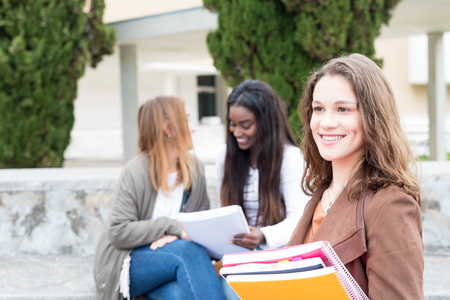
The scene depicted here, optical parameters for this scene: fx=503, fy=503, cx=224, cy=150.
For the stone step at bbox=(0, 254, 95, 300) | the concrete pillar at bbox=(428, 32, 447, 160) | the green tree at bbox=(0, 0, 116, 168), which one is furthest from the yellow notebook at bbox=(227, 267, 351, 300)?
the concrete pillar at bbox=(428, 32, 447, 160)

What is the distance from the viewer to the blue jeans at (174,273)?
241 cm

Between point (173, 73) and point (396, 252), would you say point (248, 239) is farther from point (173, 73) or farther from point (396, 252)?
point (173, 73)

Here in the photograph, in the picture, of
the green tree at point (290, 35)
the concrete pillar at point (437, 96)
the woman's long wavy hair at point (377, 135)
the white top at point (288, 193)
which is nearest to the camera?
the woman's long wavy hair at point (377, 135)

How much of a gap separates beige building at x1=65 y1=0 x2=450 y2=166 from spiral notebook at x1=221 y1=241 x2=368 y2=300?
50 cm

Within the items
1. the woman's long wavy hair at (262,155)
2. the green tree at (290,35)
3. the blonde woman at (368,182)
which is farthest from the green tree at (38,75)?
the blonde woman at (368,182)

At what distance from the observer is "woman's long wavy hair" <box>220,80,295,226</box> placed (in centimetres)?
274

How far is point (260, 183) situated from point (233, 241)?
417 millimetres

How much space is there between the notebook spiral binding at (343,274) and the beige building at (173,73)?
482mm

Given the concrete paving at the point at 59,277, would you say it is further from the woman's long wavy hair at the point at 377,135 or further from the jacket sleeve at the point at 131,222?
the woman's long wavy hair at the point at 377,135

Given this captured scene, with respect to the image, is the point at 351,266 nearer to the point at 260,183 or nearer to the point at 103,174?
the point at 260,183

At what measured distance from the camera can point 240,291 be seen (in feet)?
4.16

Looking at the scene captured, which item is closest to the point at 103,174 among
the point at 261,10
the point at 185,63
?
the point at 261,10

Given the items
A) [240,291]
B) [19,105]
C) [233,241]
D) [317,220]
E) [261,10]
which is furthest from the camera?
[19,105]

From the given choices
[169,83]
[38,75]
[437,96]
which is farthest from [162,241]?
[169,83]
